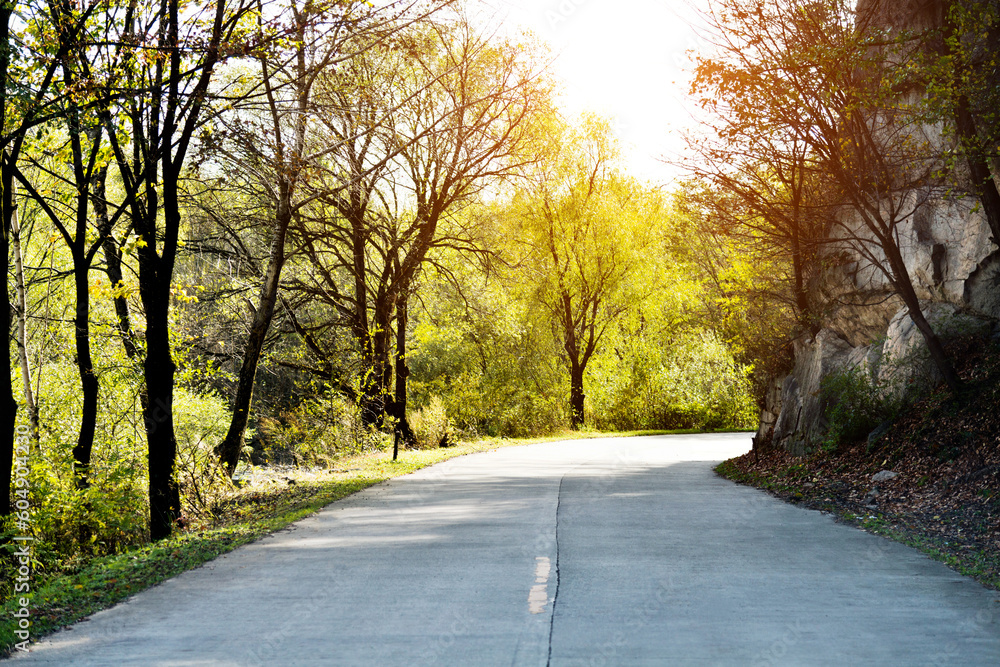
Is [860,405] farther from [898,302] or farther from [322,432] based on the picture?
[322,432]

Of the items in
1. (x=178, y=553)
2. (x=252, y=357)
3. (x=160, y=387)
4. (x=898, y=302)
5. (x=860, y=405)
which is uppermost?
(x=898, y=302)

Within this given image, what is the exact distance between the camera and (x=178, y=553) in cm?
881

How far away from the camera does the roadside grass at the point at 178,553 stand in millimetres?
6387

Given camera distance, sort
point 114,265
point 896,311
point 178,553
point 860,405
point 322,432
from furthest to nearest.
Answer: point 322,432 → point 896,311 → point 114,265 → point 860,405 → point 178,553

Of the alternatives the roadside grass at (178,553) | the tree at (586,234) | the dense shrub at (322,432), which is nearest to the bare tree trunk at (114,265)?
the roadside grass at (178,553)

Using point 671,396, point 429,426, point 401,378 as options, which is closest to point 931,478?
point 401,378

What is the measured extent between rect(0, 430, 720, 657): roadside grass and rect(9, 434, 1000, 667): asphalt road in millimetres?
240

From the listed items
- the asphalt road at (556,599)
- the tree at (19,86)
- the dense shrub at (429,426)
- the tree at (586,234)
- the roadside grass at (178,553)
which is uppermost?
the tree at (586,234)

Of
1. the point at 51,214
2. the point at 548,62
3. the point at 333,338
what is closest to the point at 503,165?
the point at 548,62

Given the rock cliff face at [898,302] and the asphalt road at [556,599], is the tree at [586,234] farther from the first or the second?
the asphalt road at [556,599]

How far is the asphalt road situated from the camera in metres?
5.18

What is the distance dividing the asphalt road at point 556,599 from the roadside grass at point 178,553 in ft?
0.79

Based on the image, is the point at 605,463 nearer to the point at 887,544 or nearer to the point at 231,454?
the point at 231,454

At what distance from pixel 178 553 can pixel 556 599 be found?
14.3 ft
